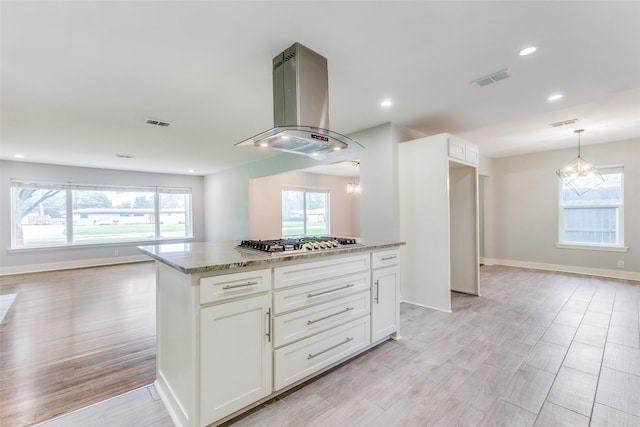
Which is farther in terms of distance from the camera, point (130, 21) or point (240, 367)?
point (130, 21)

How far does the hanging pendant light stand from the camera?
4.98 metres

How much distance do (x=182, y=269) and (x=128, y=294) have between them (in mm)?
3976

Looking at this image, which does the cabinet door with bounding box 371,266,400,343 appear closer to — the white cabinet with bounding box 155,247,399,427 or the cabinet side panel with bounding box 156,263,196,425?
the white cabinet with bounding box 155,247,399,427

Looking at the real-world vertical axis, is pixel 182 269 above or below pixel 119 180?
below

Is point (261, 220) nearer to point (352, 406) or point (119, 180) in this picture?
point (119, 180)

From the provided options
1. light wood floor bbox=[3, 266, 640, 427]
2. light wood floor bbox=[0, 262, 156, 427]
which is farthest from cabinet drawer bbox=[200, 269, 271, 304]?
light wood floor bbox=[0, 262, 156, 427]

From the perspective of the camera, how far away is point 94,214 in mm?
6961

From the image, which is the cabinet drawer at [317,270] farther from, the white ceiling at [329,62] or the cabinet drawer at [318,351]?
the white ceiling at [329,62]

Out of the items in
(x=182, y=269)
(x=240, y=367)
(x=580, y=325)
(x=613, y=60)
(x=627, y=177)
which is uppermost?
(x=613, y=60)

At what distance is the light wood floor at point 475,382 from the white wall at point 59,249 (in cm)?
651

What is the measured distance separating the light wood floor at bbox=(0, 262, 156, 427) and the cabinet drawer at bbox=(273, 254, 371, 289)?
1395mm

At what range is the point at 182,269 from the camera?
1.43 meters

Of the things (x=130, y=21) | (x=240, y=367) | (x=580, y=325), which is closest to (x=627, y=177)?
(x=580, y=325)

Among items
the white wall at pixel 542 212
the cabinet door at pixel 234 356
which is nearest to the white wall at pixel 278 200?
the white wall at pixel 542 212
